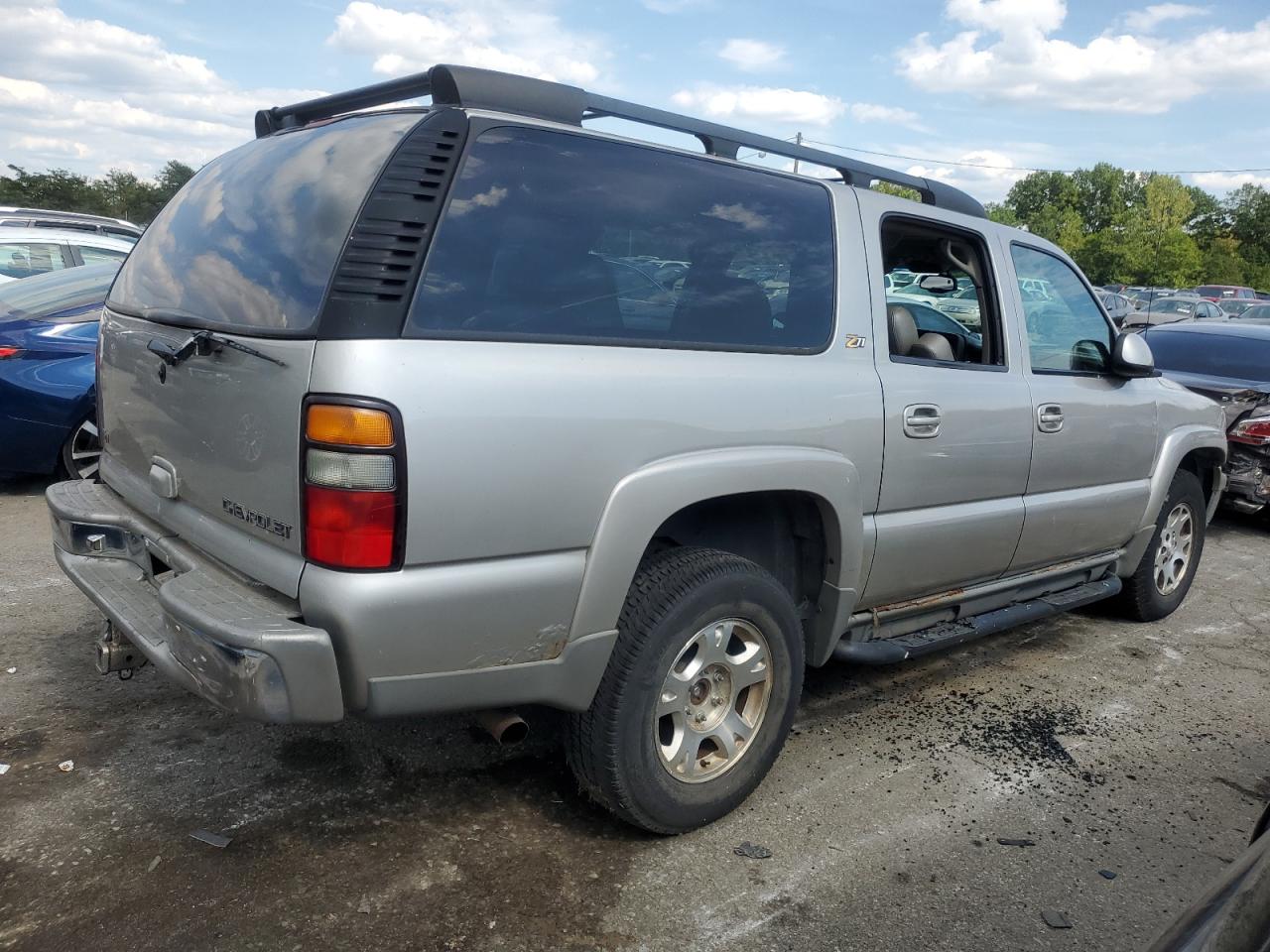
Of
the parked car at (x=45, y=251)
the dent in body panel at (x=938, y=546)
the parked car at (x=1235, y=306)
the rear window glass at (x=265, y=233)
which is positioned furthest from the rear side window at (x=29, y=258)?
the parked car at (x=1235, y=306)

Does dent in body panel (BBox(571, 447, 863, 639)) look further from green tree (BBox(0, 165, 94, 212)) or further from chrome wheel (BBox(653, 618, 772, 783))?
green tree (BBox(0, 165, 94, 212))

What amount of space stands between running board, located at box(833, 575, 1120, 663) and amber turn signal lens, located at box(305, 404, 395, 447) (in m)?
1.86

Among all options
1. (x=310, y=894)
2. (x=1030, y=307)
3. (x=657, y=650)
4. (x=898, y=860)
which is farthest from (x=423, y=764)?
(x=1030, y=307)

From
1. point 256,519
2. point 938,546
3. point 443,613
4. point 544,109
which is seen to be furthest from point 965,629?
point 256,519

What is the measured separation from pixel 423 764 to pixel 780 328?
181 cm

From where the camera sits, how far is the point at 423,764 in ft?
10.6

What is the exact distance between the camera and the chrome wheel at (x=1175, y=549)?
5051 millimetres

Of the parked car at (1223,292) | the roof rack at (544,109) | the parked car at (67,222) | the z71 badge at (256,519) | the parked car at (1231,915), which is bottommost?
the parked car at (1231,915)

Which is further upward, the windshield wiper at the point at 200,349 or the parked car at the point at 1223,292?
Result: the parked car at the point at 1223,292

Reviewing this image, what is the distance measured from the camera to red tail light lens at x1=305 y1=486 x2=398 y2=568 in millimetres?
2164

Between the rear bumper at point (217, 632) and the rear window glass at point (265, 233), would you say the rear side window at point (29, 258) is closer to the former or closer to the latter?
the rear window glass at point (265, 233)

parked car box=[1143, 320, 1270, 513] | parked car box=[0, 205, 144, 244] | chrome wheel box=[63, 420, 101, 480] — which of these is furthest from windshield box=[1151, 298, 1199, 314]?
chrome wheel box=[63, 420, 101, 480]

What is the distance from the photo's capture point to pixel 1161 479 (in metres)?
4.62

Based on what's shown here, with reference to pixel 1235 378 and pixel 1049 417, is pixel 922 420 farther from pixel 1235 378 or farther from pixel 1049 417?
pixel 1235 378
